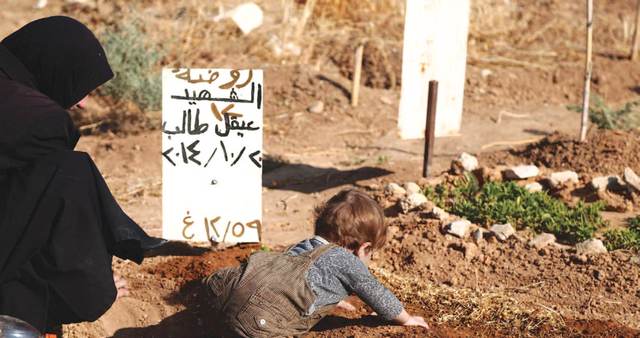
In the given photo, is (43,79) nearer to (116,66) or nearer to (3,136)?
(3,136)

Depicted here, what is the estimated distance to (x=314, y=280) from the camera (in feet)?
15.2

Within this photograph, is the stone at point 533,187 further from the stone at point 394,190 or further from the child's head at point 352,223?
the child's head at point 352,223

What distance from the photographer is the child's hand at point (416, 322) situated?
15.8 ft

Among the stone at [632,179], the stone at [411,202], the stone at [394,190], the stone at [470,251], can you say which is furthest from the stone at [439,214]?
the stone at [632,179]

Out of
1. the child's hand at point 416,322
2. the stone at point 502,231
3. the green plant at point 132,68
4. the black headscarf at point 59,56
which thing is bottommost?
the child's hand at point 416,322

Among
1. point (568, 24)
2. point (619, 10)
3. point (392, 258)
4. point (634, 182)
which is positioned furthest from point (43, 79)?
point (619, 10)

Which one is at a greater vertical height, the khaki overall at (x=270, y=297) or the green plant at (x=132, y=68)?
the green plant at (x=132, y=68)

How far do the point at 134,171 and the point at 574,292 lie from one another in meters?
4.57

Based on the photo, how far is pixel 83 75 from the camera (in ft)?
13.5

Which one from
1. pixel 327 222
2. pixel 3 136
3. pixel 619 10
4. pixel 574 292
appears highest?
pixel 619 10

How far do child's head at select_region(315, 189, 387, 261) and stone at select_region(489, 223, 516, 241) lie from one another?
6.14 feet

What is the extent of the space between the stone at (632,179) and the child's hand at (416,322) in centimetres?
306

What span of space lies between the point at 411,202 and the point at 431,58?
4.70 ft

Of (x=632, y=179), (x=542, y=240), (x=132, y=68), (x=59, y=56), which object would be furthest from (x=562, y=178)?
(x=132, y=68)
